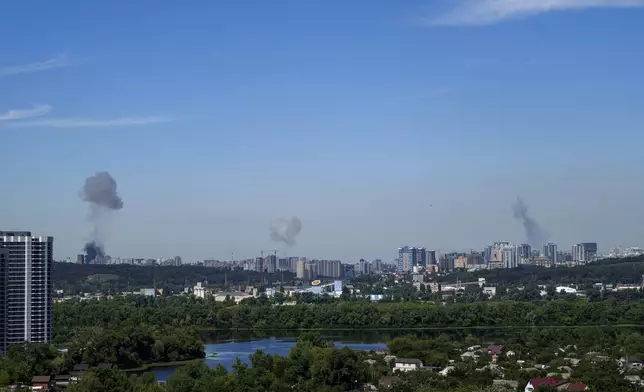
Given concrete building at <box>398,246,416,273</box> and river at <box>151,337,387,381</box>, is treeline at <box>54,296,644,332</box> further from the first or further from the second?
concrete building at <box>398,246,416,273</box>

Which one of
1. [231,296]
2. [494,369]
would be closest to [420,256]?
[231,296]

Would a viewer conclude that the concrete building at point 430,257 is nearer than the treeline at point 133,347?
No

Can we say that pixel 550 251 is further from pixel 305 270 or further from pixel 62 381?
pixel 62 381

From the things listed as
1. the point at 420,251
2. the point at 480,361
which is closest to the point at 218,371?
the point at 480,361

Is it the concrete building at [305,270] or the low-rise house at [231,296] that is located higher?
the concrete building at [305,270]

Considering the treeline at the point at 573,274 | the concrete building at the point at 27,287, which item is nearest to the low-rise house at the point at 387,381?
the concrete building at the point at 27,287

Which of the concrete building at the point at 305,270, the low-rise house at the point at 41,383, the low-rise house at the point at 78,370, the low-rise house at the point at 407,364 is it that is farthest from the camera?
the concrete building at the point at 305,270

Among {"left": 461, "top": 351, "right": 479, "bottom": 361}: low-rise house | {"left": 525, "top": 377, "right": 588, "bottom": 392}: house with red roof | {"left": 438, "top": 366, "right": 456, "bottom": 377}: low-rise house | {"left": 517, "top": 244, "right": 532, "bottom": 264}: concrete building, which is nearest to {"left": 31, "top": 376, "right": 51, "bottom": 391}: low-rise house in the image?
{"left": 438, "top": 366, "right": 456, "bottom": 377}: low-rise house

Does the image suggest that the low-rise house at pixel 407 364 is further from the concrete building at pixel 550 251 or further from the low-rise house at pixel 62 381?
the concrete building at pixel 550 251
